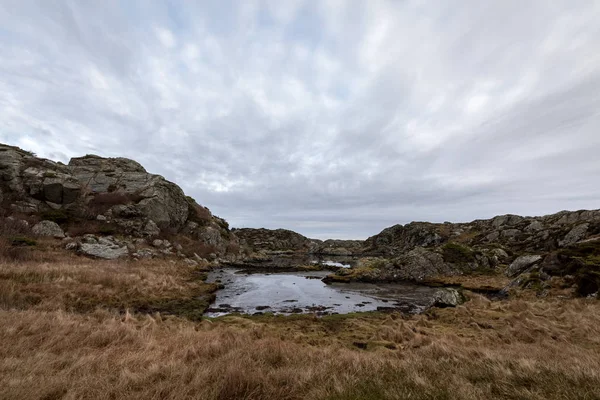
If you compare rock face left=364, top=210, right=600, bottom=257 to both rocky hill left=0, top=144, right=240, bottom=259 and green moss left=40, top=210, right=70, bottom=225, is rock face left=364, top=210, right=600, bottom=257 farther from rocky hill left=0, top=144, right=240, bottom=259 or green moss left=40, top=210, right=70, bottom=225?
green moss left=40, top=210, right=70, bottom=225

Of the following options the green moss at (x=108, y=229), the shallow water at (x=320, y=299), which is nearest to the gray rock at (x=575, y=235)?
the shallow water at (x=320, y=299)

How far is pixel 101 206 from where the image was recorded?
4572 centimetres

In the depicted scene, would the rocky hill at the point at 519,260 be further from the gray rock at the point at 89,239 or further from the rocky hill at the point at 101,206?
the gray rock at the point at 89,239

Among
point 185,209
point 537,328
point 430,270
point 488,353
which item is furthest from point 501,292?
point 185,209

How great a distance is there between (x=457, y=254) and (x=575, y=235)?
14.5 m

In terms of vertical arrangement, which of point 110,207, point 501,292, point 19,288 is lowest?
point 501,292

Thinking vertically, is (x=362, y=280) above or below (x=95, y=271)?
below

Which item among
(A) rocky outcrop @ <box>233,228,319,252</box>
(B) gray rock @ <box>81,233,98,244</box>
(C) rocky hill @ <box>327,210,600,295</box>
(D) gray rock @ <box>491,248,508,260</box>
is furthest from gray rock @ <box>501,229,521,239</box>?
(A) rocky outcrop @ <box>233,228,319,252</box>

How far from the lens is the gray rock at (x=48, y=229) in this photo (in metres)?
33.4

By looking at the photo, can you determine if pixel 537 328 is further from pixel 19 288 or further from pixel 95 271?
pixel 95 271

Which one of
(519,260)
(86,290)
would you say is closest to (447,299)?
(519,260)

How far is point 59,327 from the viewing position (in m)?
9.96

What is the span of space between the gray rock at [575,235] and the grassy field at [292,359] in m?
27.8

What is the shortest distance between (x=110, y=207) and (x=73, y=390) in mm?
49492
